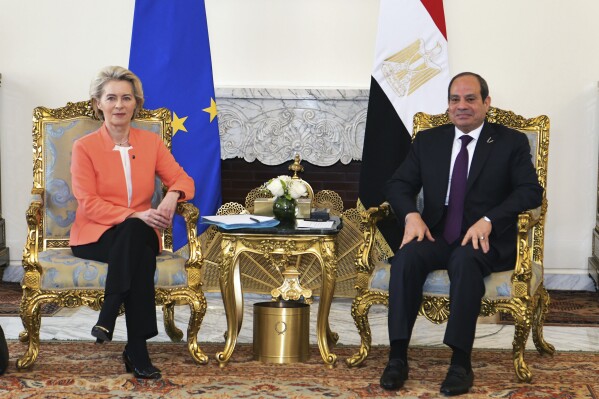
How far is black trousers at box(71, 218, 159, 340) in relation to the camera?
11.5 feet

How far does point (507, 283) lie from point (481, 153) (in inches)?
24.0

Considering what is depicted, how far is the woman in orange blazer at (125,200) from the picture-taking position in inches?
139

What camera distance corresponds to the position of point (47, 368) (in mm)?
3678

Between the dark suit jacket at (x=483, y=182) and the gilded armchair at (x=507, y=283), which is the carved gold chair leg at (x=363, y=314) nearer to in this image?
the gilded armchair at (x=507, y=283)

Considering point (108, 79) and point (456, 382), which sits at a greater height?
point (108, 79)

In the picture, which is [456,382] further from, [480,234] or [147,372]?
[147,372]

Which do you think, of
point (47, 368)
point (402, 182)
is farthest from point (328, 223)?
point (47, 368)

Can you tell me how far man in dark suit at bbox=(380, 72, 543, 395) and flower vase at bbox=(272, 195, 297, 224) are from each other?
44cm

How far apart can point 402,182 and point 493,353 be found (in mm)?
890

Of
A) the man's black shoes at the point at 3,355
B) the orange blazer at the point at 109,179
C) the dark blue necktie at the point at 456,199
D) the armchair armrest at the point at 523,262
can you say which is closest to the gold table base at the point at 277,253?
the orange blazer at the point at 109,179

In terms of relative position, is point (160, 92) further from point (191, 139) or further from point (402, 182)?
point (402, 182)

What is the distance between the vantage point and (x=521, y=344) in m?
3.52

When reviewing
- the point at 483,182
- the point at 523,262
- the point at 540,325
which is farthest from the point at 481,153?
the point at 540,325

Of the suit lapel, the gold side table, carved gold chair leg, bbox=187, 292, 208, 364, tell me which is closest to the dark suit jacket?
the suit lapel
